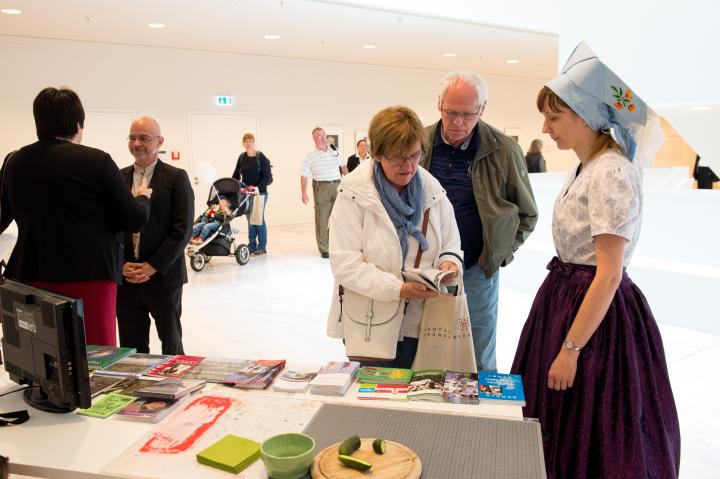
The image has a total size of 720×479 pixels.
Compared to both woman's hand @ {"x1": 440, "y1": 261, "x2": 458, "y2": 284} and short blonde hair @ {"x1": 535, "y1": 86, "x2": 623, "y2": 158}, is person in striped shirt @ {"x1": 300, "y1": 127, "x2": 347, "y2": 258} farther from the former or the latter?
short blonde hair @ {"x1": 535, "y1": 86, "x2": 623, "y2": 158}

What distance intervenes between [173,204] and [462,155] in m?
1.50

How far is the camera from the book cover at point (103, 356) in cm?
207

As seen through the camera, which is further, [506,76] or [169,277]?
[506,76]

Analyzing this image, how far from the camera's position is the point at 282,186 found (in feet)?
38.8

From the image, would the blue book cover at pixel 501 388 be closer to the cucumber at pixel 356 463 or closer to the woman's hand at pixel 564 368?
the woman's hand at pixel 564 368

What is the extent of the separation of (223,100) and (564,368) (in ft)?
32.7

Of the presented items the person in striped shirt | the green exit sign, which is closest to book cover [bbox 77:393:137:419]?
the person in striped shirt

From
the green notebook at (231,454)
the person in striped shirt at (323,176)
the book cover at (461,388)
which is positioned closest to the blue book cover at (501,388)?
the book cover at (461,388)

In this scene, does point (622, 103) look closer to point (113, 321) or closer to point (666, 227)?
point (113, 321)

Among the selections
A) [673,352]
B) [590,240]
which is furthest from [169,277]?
[673,352]

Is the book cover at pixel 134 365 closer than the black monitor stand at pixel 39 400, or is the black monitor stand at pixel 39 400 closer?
the black monitor stand at pixel 39 400

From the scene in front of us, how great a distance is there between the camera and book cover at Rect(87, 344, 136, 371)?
2072 millimetres

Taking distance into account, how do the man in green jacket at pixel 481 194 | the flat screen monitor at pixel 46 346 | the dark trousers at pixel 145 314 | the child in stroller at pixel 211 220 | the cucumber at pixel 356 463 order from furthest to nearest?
the child in stroller at pixel 211 220
the dark trousers at pixel 145 314
the man in green jacket at pixel 481 194
the flat screen monitor at pixel 46 346
the cucumber at pixel 356 463

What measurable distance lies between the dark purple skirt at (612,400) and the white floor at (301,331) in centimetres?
98
